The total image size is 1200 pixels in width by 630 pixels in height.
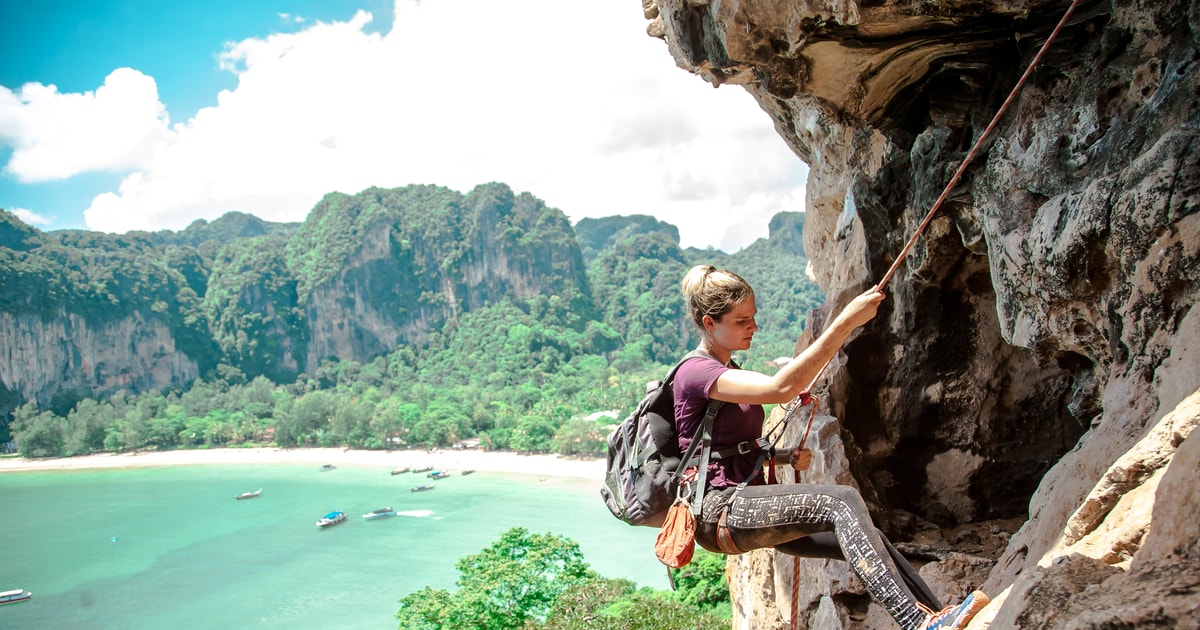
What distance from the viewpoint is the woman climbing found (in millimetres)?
2008

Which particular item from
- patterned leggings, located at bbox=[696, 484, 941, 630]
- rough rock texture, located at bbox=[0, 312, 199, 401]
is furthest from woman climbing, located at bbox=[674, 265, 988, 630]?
rough rock texture, located at bbox=[0, 312, 199, 401]

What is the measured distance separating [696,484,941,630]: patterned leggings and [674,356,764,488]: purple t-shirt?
0.29 ft

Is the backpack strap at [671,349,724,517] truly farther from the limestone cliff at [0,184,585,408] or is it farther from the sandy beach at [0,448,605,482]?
the limestone cliff at [0,184,585,408]

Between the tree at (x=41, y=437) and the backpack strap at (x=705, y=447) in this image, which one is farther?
the tree at (x=41, y=437)

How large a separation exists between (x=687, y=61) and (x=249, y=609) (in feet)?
77.6

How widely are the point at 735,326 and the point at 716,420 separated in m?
0.27

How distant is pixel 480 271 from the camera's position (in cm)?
7338

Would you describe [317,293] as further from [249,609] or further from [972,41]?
[972,41]

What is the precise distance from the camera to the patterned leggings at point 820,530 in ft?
6.54

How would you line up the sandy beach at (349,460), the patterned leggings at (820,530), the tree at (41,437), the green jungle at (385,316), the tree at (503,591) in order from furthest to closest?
the green jungle at (385,316) < the tree at (41,437) < the sandy beach at (349,460) < the tree at (503,591) < the patterned leggings at (820,530)

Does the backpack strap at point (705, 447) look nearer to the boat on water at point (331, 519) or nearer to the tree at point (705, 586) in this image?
the tree at point (705, 586)

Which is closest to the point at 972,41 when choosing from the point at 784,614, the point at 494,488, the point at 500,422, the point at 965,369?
the point at 965,369

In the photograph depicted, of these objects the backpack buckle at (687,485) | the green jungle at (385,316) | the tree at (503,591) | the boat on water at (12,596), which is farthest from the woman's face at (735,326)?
the green jungle at (385,316)

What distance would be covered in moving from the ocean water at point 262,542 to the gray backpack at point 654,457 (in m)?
20.4
